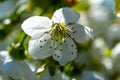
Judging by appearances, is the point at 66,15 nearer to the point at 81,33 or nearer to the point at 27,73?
the point at 81,33

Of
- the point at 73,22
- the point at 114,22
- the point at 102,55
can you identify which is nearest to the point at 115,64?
the point at 102,55

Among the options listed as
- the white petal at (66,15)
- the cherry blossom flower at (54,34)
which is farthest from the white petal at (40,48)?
the white petal at (66,15)

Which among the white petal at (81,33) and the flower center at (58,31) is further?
the flower center at (58,31)

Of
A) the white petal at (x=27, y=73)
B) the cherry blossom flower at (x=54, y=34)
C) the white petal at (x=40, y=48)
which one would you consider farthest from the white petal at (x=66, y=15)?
the white petal at (x=27, y=73)

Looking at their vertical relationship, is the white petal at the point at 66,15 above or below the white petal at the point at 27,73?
above

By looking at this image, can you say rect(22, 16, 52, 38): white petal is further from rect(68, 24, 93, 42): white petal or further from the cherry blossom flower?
rect(68, 24, 93, 42): white petal

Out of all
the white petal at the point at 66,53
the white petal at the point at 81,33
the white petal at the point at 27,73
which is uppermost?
the white petal at the point at 81,33

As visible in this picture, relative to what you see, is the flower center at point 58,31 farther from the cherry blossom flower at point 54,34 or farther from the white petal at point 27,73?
the white petal at point 27,73
